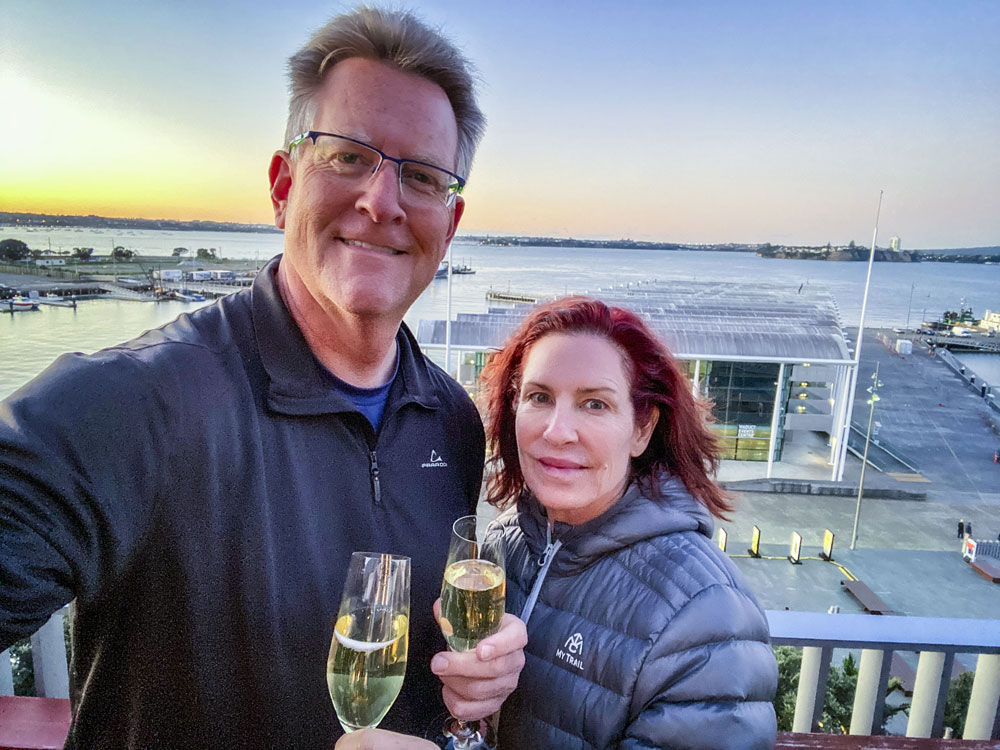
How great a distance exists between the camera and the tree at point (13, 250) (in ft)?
16.8

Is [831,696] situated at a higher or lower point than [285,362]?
lower

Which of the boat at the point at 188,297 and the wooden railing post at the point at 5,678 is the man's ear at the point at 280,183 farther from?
the boat at the point at 188,297

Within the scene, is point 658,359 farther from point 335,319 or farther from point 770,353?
point 770,353

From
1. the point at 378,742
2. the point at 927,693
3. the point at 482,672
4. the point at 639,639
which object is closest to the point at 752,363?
the point at 927,693

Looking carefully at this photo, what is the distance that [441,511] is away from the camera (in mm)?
1874

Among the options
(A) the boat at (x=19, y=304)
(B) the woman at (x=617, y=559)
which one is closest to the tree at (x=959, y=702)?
(B) the woman at (x=617, y=559)

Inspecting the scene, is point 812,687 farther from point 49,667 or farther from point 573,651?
point 49,667

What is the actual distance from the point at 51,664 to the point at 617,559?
9.36 ft

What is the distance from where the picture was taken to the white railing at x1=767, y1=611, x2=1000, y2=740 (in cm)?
247

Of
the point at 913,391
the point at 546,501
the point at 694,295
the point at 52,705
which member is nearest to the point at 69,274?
the point at 52,705

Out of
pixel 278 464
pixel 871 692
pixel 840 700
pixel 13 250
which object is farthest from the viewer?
pixel 13 250

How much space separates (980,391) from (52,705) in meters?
69.2

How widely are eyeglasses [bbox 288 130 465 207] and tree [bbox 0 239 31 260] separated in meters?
5.04

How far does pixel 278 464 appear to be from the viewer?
1.51m
